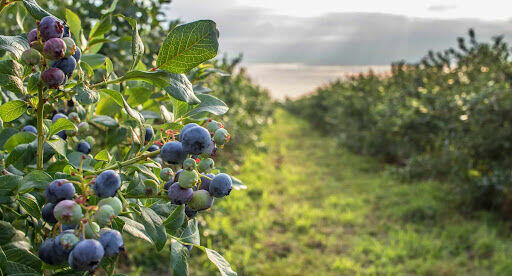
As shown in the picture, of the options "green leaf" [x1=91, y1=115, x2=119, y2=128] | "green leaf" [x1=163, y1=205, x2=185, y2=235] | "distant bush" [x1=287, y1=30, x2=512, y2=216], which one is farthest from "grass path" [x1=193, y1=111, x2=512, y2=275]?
"green leaf" [x1=163, y1=205, x2=185, y2=235]

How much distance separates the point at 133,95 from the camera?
0.94 m

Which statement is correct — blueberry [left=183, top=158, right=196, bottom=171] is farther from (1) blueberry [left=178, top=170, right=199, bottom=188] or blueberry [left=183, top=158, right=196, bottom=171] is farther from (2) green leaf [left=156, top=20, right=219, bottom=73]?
(2) green leaf [left=156, top=20, right=219, bottom=73]

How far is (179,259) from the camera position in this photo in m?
0.76

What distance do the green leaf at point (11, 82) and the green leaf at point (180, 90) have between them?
310 millimetres

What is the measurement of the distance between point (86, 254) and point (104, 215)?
59mm

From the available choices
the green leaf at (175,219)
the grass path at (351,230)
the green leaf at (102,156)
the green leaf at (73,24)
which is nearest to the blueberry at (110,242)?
the green leaf at (175,219)

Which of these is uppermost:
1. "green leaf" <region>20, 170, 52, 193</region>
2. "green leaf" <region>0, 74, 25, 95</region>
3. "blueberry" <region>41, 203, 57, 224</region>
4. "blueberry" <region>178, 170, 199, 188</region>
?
"green leaf" <region>0, 74, 25, 95</region>

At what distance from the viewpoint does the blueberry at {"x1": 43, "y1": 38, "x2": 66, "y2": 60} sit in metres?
0.66

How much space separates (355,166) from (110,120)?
22.6 ft

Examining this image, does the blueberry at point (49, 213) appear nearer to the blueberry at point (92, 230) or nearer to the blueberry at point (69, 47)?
the blueberry at point (92, 230)

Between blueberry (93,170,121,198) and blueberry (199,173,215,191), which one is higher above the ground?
blueberry (93,170,121,198)

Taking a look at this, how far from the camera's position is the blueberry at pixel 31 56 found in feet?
2.28

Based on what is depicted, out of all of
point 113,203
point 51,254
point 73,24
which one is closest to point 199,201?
point 113,203

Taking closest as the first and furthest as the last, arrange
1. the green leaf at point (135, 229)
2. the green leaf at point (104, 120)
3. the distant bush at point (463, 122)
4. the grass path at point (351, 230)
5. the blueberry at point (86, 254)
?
the blueberry at point (86, 254)
the green leaf at point (135, 229)
the green leaf at point (104, 120)
the grass path at point (351, 230)
the distant bush at point (463, 122)
